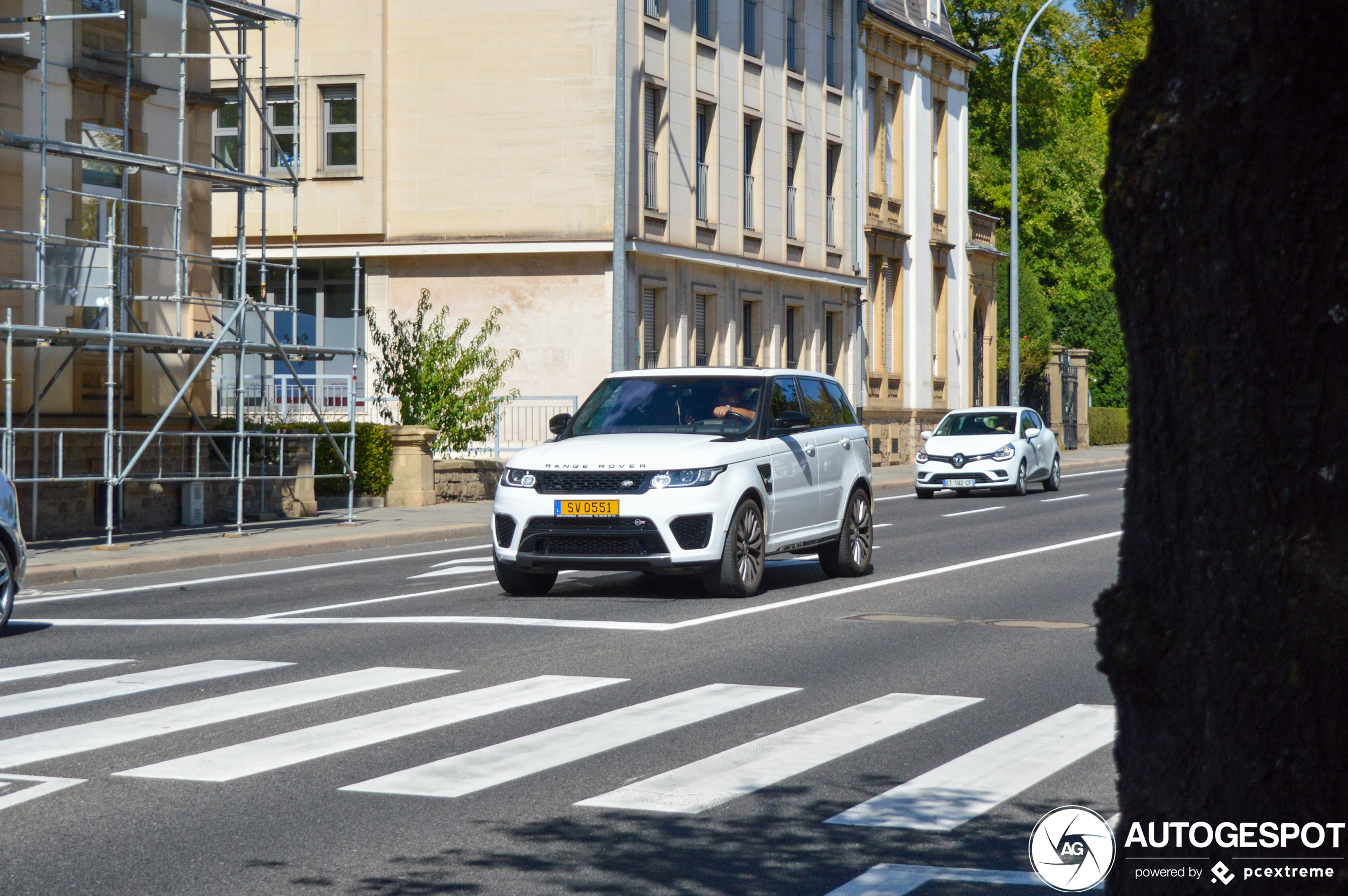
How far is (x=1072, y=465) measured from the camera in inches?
1849

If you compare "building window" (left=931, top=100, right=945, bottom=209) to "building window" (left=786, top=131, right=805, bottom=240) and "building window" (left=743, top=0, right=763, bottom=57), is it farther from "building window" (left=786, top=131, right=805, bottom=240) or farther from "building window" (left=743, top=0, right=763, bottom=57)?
"building window" (left=743, top=0, right=763, bottom=57)

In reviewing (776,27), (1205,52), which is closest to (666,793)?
(1205,52)

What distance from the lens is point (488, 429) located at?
89.0ft

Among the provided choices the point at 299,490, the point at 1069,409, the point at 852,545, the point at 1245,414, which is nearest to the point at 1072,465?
the point at 1069,409

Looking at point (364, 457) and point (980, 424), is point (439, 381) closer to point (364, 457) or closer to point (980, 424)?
point (364, 457)

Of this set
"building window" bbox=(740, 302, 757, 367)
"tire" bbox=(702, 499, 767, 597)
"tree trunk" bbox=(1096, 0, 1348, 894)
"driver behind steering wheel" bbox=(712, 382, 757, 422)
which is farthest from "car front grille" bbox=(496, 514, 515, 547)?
"building window" bbox=(740, 302, 757, 367)

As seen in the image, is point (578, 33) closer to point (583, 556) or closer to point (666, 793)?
point (583, 556)

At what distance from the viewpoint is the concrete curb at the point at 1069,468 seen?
118ft

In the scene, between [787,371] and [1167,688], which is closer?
[1167,688]

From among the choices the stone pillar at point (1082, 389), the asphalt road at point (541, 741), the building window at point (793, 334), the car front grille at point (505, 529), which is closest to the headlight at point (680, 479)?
the asphalt road at point (541, 741)

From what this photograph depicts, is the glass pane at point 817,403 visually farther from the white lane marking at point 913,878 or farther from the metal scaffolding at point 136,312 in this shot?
the white lane marking at point 913,878

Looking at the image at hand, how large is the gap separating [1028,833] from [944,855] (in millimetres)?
431

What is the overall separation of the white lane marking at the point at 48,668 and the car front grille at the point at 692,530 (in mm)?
4242

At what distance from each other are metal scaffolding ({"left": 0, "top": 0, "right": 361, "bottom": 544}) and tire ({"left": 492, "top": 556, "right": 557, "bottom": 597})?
6.42 meters
